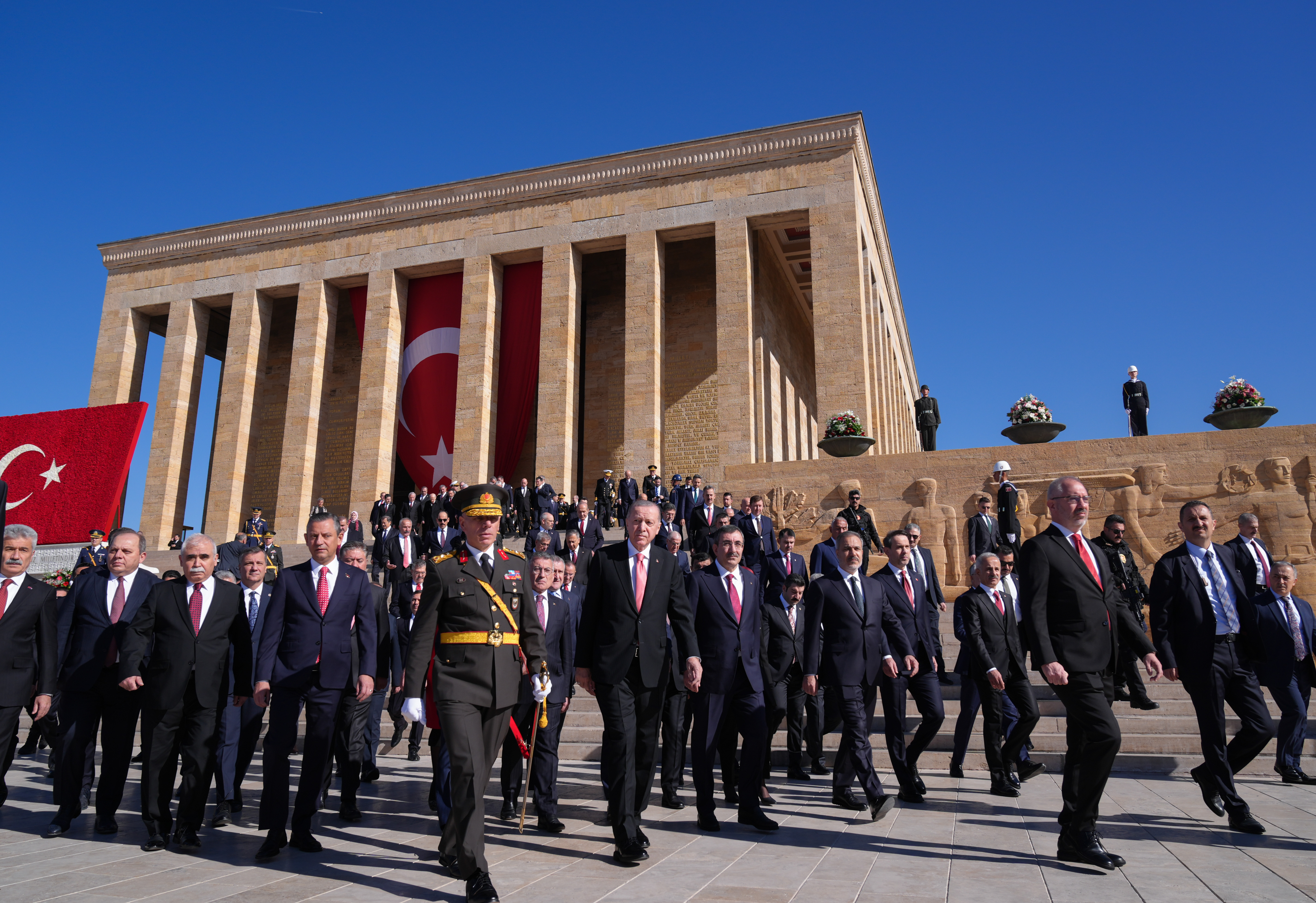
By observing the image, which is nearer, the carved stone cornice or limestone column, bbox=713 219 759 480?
limestone column, bbox=713 219 759 480

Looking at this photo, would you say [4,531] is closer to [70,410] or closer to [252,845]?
[252,845]

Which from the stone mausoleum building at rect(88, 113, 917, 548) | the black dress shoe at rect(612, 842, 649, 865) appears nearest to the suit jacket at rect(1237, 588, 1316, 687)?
the black dress shoe at rect(612, 842, 649, 865)

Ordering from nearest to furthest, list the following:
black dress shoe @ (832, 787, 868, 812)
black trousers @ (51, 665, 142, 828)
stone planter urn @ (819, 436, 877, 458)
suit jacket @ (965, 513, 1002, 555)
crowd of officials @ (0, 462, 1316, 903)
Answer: crowd of officials @ (0, 462, 1316, 903) → black trousers @ (51, 665, 142, 828) → black dress shoe @ (832, 787, 868, 812) → suit jacket @ (965, 513, 1002, 555) → stone planter urn @ (819, 436, 877, 458)

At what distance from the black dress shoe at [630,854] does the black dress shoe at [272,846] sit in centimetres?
172

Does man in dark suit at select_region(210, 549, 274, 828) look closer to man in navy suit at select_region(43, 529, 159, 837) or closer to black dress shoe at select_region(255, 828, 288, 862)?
man in navy suit at select_region(43, 529, 159, 837)

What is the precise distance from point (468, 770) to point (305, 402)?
75.3 ft

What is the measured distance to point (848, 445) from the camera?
50.9ft

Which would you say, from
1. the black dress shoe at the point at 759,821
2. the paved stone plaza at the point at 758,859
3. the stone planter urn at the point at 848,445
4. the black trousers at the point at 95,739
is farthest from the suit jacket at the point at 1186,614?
the stone planter urn at the point at 848,445

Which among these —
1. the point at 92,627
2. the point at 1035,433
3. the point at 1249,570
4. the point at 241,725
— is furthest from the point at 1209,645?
the point at 1035,433

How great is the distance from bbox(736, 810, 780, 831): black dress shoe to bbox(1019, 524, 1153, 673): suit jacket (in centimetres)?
168

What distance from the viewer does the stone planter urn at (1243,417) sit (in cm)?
1321

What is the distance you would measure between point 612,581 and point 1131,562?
219 inches

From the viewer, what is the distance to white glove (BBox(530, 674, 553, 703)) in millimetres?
4312

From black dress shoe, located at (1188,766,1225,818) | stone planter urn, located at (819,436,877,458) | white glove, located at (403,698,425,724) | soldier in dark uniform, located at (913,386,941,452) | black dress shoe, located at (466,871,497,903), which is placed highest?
soldier in dark uniform, located at (913,386,941,452)
